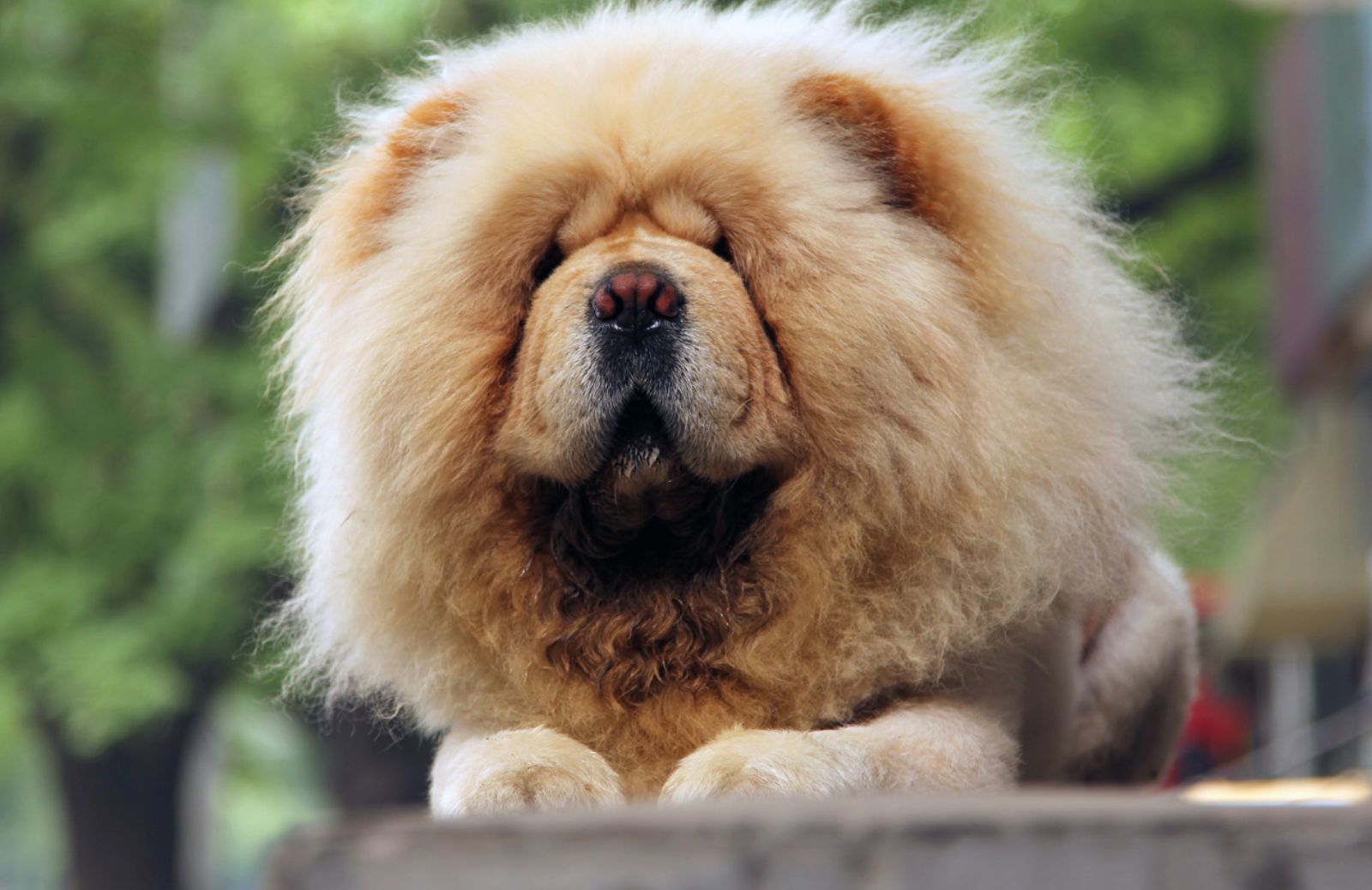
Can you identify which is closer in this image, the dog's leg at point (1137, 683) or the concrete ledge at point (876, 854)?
the concrete ledge at point (876, 854)

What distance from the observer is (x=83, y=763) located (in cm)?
1346

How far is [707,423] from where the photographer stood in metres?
2.54

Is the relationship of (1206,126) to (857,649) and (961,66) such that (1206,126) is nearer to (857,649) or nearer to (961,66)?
(961,66)

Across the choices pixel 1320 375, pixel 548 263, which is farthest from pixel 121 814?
pixel 548 263

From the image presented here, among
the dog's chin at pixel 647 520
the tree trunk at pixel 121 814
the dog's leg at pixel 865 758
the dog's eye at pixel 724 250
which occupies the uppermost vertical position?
the dog's eye at pixel 724 250

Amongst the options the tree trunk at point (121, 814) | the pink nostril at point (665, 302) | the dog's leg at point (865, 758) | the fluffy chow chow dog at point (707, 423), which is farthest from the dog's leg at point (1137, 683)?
the tree trunk at point (121, 814)

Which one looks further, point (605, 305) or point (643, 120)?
point (643, 120)

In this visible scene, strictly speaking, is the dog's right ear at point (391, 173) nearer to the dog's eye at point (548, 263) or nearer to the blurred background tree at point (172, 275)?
the dog's eye at point (548, 263)

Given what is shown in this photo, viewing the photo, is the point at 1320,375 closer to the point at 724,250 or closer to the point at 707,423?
the point at 724,250

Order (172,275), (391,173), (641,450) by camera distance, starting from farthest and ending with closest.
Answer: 1. (172,275)
2. (391,173)
3. (641,450)

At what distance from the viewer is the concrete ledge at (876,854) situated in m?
1.28

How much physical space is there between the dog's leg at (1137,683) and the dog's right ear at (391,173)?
1710mm

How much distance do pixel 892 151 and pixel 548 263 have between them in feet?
2.09

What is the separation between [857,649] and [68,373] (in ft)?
29.7
